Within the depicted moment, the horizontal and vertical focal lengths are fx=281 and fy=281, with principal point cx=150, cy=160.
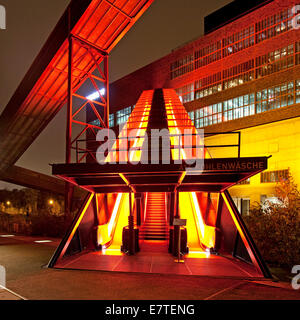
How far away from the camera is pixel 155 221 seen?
1691cm

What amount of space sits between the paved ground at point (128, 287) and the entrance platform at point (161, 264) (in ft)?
1.86

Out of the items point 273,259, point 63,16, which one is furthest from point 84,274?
point 63,16

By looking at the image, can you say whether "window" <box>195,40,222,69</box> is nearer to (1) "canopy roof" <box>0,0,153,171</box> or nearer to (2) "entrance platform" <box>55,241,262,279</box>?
(1) "canopy roof" <box>0,0,153,171</box>

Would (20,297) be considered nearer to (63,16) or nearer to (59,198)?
(63,16)

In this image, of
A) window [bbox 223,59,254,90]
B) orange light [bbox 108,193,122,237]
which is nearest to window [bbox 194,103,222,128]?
window [bbox 223,59,254,90]

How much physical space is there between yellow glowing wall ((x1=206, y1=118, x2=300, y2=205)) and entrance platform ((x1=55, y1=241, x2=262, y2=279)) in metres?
15.5

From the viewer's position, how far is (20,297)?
6680 millimetres

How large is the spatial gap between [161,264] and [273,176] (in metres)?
18.5

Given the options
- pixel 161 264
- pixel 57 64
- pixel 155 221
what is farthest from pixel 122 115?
pixel 161 264

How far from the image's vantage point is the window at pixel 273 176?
2431 centimetres

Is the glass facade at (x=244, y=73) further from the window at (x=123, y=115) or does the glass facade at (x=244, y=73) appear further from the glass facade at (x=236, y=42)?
the window at (x=123, y=115)

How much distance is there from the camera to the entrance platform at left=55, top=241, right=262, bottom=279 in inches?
369
